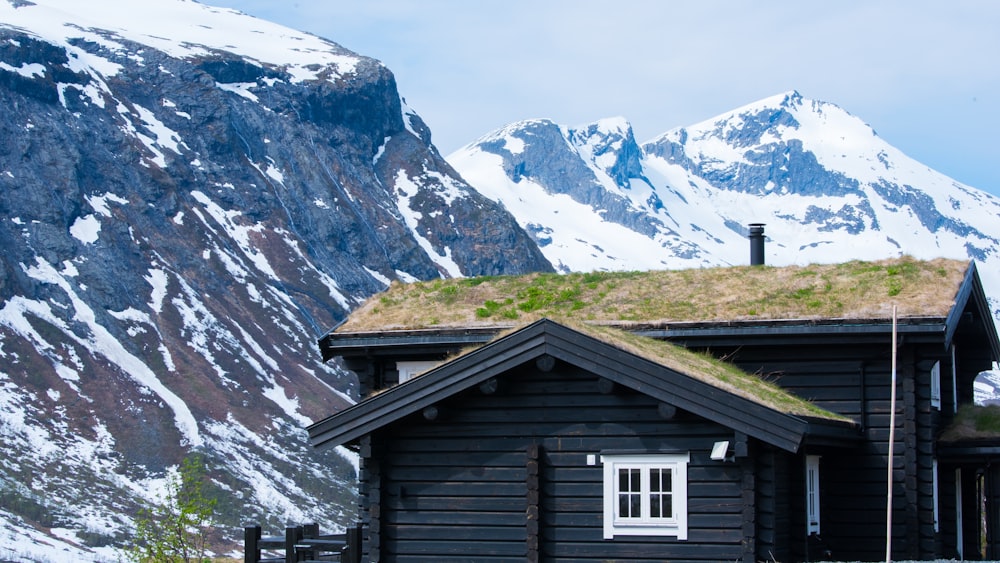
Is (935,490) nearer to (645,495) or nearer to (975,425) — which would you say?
(975,425)

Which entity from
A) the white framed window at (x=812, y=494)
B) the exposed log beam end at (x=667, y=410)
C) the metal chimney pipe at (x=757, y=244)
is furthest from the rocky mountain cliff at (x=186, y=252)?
the exposed log beam end at (x=667, y=410)

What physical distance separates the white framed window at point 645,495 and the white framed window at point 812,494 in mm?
3449

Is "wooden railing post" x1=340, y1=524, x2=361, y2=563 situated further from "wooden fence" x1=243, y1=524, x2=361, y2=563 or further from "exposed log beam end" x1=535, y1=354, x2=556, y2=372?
"exposed log beam end" x1=535, y1=354, x2=556, y2=372

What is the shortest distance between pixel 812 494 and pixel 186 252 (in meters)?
120

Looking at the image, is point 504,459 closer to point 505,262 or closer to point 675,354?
point 675,354

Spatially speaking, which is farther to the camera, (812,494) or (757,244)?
(757,244)

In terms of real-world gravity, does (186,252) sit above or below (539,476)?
above

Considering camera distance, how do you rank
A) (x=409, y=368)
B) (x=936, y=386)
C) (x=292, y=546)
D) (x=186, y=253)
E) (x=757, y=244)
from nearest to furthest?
(x=292, y=546)
(x=936, y=386)
(x=409, y=368)
(x=757, y=244)
(x=186, y=253)

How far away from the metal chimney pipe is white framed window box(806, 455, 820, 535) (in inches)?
296

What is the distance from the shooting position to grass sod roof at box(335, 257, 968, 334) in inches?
927

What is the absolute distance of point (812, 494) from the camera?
21875 mm

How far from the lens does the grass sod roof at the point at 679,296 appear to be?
23.5 meters

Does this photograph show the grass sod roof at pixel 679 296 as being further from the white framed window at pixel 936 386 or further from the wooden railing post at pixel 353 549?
the wooden railing post at pixel 353 549

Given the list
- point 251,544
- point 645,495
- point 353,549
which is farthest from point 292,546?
point 645,495
